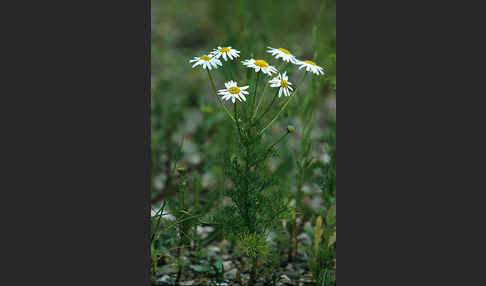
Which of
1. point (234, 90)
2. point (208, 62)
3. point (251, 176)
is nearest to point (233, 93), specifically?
point (234, 90)

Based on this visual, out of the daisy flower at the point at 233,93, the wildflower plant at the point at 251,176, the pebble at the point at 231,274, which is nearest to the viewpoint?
the daisy flower at the point at 233,93

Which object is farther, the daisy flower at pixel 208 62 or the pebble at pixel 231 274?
the pebble at pixel 231 274

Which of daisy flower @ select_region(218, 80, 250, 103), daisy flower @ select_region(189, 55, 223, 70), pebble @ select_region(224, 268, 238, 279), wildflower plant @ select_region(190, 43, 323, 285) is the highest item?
daisy flower @ select_region(189, 55, 223, 70)

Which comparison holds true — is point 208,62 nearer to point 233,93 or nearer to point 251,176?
point 233,93

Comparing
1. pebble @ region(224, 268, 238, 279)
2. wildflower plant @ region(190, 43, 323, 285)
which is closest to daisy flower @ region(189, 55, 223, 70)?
wildflower plant @ region(190, 43, 323, 285)

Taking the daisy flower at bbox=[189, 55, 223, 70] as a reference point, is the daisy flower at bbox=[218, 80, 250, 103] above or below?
below

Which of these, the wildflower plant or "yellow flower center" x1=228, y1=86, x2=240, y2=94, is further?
the wildflower plant

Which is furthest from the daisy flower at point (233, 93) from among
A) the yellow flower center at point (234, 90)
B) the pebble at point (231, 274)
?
the pebble at point (231, 274)

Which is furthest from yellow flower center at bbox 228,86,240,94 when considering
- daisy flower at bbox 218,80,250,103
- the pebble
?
the pebble

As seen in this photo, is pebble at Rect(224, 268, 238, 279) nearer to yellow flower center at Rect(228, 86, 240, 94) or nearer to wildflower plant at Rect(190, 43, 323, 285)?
wildflower plant at Rect(190, 43, 323, 285)

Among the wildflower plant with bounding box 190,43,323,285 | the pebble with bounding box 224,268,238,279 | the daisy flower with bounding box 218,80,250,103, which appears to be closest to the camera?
the daisy flower with bounding box 218,80,250,103

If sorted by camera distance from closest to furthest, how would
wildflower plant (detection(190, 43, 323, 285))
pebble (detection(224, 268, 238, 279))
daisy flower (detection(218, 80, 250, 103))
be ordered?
daisy flower (detection(218, 80, 250, 103)) → wildflower plant (detection(190, 43, 323, 285)) → pebble (detection(224, 268, 238, 279))

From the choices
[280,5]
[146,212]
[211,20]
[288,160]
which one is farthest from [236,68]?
[211,20]

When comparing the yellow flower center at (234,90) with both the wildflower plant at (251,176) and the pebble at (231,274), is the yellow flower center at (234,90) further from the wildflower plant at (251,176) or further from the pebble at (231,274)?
the pebble at (231,274)
